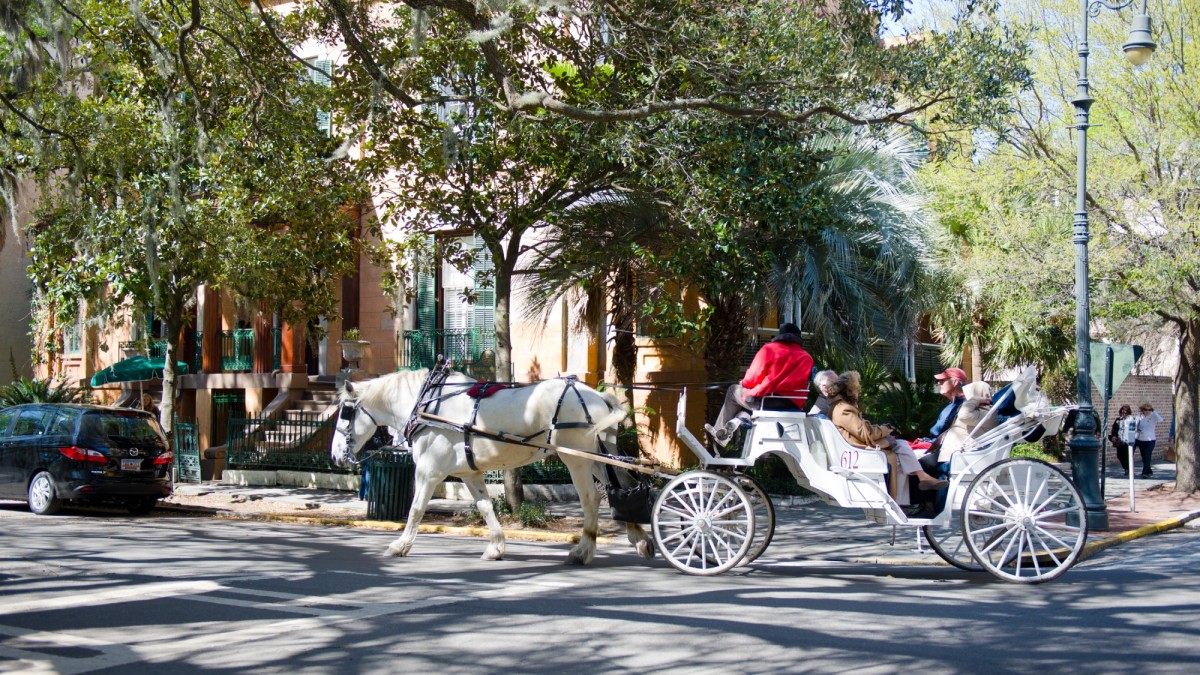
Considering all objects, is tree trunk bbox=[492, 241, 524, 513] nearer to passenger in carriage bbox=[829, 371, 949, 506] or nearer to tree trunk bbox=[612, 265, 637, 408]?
tree trunk bbox=[612, 265, 637, 408]

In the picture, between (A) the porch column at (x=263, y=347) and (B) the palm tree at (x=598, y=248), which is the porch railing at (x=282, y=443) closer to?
(A) the porch column at (x=263, y=347)

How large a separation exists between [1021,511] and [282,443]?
15939mm

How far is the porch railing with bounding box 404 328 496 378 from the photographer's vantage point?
73.3 ft

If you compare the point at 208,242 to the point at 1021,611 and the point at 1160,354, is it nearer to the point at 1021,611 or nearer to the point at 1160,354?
the point at 1021,611

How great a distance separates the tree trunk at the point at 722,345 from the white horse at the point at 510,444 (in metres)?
7.59

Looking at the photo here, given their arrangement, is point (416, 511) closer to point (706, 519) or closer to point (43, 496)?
point (706, 519)

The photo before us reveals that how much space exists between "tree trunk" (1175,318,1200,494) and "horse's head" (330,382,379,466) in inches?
565

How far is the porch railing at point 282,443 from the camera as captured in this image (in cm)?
2091

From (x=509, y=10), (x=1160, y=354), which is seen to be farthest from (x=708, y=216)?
(x=1160, y=354)

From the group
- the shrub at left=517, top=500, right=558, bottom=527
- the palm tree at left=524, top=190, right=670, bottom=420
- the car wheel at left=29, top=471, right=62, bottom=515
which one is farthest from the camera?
the car wheel at left=29, top=471, right=62, bottom=515

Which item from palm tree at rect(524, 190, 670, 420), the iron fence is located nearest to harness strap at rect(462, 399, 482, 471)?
palm tree at rect(524, 190, 670, 420)

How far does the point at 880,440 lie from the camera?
32.4ft

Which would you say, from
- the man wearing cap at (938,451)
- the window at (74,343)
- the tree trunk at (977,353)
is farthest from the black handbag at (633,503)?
the window at (74,343)

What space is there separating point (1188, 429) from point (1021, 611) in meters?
13.3
